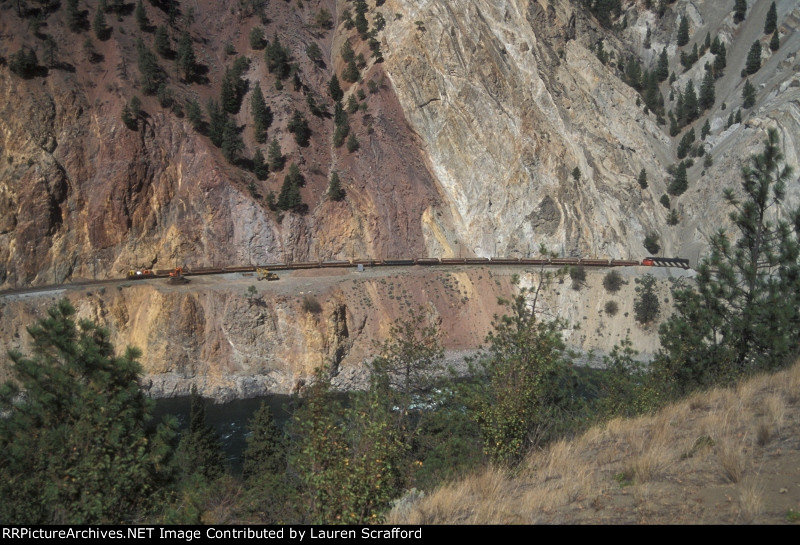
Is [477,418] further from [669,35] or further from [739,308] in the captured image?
[669,35]

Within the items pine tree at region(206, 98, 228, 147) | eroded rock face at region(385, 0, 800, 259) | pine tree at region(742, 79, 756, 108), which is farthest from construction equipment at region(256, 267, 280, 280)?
pine tree at region(742, 79, 756, 108)

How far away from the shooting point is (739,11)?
6719 cm

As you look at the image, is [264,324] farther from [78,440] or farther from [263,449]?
[78,440]

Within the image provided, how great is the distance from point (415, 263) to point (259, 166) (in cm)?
1330

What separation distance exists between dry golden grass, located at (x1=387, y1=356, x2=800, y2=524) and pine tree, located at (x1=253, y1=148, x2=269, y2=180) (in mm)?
36745

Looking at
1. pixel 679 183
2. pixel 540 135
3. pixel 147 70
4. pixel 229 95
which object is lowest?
pixel 679 183

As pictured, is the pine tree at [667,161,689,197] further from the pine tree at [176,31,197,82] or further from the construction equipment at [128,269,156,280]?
the construction equipment at [128,269,156,280]

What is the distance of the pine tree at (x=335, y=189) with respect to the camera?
1750 inches

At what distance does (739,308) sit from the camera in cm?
1677

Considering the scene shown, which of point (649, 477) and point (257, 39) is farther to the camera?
point (257, 39)

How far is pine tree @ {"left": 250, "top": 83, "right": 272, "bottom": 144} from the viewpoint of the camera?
4647 centimetres

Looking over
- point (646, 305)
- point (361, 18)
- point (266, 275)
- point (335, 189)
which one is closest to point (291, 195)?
point (335, 189)

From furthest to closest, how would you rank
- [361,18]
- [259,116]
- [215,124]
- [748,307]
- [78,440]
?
[361,18]
[259,116]
[215,124]
[748,307]
[78,440]
